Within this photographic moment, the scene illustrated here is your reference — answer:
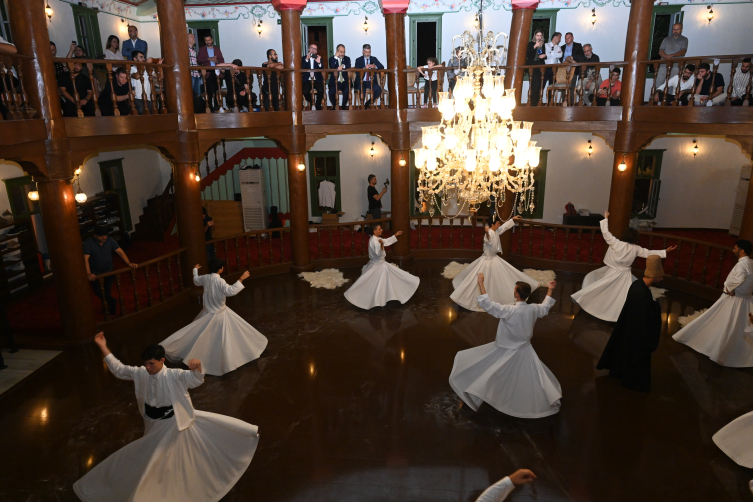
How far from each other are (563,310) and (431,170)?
4686mm

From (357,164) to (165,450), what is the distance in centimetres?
1269

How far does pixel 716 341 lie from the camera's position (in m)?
7.74

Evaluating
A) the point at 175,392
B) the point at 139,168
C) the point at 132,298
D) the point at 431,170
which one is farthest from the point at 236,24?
the point at 175,392

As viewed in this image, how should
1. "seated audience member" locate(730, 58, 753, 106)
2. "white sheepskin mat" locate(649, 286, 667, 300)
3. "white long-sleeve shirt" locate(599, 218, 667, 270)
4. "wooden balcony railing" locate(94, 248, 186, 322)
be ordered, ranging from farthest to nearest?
"white sheepskin mat" locate(649, 286, 667, 300) < "seated audience member" locate(730, 58, 753, 106) < "wooden balcony railing" locate(94, 248, 186, 322) < "white long-sleeve shirt" locate(599, 218, 667, 270)

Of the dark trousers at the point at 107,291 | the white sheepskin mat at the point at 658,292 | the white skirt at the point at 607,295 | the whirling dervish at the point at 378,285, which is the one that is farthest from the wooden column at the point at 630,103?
the dark trousers at the point at 107,291

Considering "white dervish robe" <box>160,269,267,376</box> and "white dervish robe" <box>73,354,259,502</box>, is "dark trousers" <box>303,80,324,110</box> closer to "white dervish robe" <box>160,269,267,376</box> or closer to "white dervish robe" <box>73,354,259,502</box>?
"white dervish robe" <box>160,269,267,376</box>

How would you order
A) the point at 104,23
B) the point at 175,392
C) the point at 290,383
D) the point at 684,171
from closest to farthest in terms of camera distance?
the point at 175,392 → the point at 290,383 → the point at 104,23 → the point at 684,171

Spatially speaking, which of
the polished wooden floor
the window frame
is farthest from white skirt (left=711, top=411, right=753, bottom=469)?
the window frame

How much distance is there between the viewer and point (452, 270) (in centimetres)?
1214

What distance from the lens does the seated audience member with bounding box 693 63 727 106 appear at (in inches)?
377

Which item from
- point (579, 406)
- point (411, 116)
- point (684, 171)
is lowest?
point (579, 406)

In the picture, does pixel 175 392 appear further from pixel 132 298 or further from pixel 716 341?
pixel 716 341

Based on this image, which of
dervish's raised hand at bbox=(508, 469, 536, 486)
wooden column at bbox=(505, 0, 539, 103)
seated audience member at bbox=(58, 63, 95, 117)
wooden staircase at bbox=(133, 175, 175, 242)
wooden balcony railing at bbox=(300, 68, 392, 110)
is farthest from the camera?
wooden staircase at bbox=(133, 175, 175, 242)

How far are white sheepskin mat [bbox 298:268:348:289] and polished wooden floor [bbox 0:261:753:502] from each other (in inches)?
85.7
